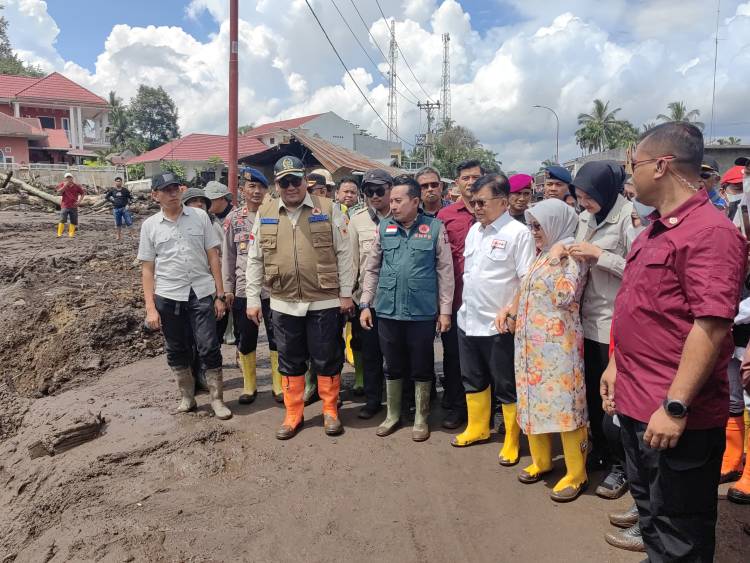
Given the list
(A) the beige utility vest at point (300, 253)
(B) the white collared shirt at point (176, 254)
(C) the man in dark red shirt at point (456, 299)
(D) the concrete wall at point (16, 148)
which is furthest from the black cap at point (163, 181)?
(D) the concrete wall at point (16, 148)

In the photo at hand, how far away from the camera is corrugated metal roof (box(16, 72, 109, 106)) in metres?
38.6

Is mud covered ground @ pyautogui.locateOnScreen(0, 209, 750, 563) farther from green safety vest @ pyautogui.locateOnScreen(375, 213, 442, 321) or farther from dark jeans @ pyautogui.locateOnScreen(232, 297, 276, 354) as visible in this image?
green safety vest @ pyautogui.locateOnScreen(375, 213, 442, 321)

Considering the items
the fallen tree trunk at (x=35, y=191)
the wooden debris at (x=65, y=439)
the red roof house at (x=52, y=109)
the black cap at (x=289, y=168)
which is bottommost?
the wooden debris at (x=65, y=439)

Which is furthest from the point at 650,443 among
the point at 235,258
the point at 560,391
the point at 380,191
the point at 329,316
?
the point at 235,258

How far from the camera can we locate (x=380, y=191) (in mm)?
4219

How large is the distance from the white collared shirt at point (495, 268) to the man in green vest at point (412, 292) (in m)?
0.36

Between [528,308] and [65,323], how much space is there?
5.82m

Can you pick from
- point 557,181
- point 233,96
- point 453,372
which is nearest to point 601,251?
point 557,181

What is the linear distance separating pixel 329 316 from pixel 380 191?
106 cm

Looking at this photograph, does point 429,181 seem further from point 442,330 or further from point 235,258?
point 235,258

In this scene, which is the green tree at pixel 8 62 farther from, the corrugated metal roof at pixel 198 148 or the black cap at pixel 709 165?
the black cap at pixel 709 165

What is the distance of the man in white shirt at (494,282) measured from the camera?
337cm

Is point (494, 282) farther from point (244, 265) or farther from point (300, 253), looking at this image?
point (244, 265)

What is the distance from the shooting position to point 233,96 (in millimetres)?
7812
